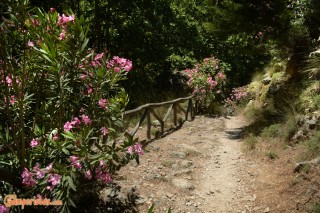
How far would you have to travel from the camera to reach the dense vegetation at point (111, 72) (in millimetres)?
3123

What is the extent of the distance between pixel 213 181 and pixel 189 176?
47 cm

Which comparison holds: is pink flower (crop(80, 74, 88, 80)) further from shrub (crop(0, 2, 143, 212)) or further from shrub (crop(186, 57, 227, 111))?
shrub (crop(186, 57, 227, 111))

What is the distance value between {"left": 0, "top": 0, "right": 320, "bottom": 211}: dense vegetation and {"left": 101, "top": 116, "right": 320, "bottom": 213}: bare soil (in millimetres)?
660

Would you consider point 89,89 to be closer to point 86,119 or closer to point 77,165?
point 86,119

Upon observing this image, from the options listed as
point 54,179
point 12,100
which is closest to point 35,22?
point 12,100

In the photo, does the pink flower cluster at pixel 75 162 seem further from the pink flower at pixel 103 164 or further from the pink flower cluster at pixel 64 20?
the pink flower cluster at pixel 64 20

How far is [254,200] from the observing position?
16.9ft

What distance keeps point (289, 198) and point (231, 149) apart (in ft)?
9.78

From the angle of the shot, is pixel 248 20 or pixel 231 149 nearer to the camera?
pixel 231 149

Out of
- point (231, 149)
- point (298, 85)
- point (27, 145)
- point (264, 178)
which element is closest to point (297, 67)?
point (298, 85)

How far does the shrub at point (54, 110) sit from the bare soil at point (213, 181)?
0.73 meters

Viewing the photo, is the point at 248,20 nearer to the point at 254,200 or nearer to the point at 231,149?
the point at 231,149

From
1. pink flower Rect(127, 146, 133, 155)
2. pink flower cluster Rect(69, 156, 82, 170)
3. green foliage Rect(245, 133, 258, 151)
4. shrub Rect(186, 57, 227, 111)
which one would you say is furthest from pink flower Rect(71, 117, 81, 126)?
shrub Rect(186, 57, 227, 111)

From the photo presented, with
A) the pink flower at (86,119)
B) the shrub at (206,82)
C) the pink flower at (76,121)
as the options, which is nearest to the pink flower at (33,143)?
the pink flower at (76,121)
